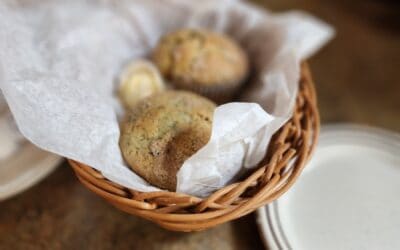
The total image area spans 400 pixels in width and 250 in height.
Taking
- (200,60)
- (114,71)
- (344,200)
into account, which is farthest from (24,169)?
(344,200)

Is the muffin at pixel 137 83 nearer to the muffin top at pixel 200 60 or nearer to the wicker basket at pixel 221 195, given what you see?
the muffin top at pixel 200 60

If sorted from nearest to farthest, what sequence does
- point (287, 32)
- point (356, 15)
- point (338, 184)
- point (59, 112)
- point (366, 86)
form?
point (59, 112) → point (338, 184) → point (287, 32) → point (366, 86) → point (356, 15)

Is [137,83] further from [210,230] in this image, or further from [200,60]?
[210,230]

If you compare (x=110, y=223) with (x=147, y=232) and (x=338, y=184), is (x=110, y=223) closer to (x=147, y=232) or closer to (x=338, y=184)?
(x=147, y=232)

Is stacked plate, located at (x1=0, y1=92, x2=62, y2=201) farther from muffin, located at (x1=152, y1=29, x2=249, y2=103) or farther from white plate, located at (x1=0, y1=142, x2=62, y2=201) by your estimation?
muffin, located at (x1=152, y1=29, x2=249, y2=103)

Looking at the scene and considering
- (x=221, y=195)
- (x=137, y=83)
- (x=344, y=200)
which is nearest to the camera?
(x=221, y=195)

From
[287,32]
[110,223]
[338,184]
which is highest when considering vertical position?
[287,32]

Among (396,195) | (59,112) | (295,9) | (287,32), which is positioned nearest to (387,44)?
(295,9)
